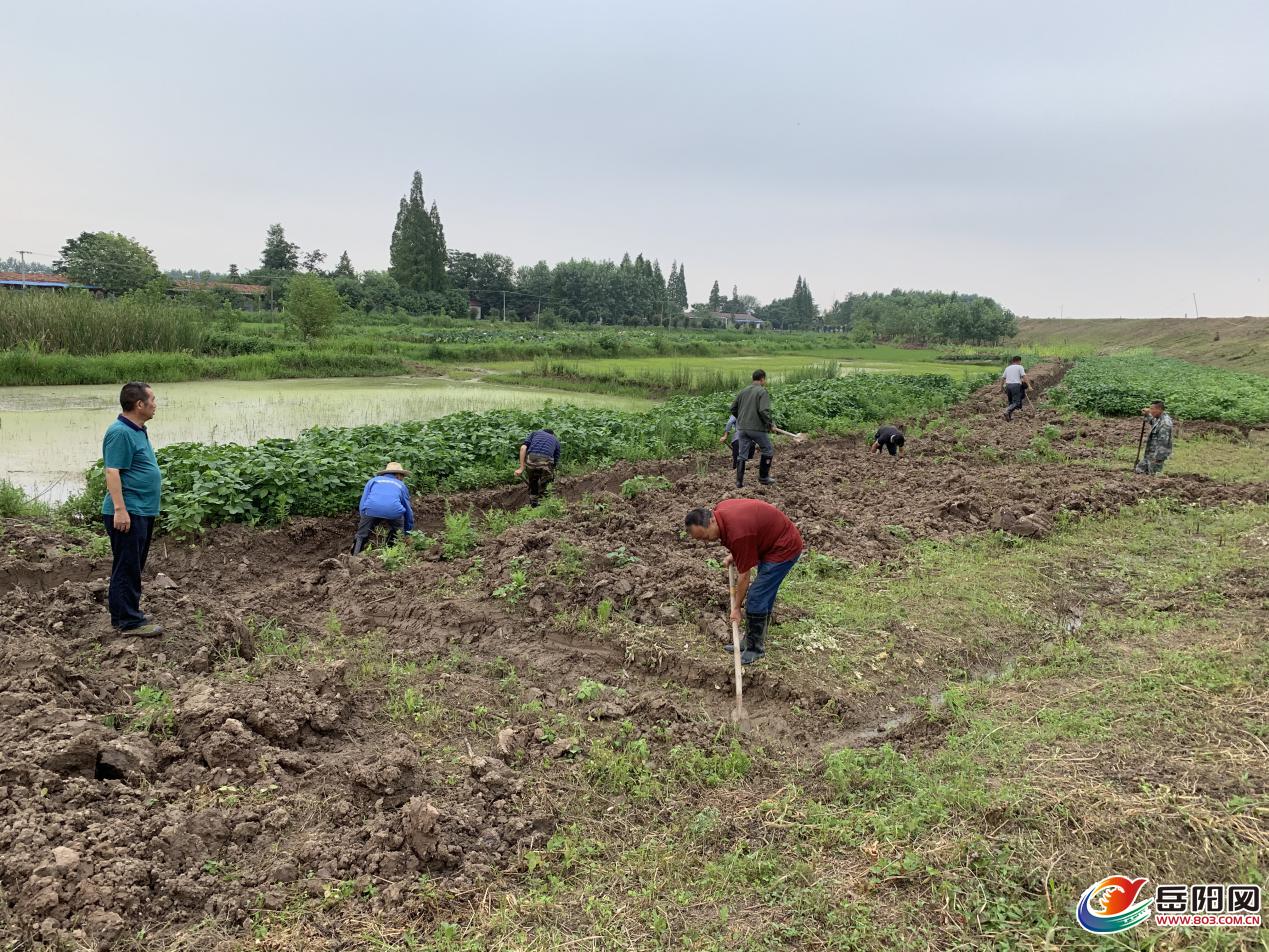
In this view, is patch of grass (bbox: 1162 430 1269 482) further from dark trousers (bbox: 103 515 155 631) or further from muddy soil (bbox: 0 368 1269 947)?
dark trousers (bbox: 103 515 155 631)

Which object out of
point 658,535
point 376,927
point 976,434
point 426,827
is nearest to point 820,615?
point 658,535

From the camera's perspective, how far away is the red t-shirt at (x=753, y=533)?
5.11 meters

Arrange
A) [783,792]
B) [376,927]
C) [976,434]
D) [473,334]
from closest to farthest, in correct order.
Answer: [376,927]
[783,792]
[976,434]
[473,334]

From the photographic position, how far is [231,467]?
8.73m

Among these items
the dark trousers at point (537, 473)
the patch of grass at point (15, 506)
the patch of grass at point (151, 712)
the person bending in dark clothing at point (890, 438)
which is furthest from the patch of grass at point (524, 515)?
the person bending in dark clothing at point (890, 438)

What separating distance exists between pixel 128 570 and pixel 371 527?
269 centimetres

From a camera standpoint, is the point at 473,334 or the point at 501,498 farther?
the point at 473,334

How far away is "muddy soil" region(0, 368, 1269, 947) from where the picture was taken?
Answer: 128 inches

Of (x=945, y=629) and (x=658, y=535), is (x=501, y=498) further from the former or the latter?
(x=945, y=629)

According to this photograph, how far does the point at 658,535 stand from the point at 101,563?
554 cm

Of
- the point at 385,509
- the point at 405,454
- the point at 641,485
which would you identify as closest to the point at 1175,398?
the point at 641,485

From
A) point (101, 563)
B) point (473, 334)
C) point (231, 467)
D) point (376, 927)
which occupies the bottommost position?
point (376, 927)

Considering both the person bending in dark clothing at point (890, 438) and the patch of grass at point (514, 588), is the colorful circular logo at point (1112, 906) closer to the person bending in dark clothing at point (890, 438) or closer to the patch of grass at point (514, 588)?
the patch of grass at point (514, 588)

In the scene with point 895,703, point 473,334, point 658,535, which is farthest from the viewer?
point 473,334
